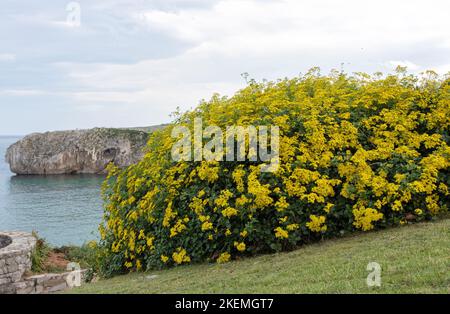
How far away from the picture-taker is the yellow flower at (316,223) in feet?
24.5

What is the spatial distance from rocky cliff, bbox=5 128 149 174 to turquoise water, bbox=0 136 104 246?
229 inches

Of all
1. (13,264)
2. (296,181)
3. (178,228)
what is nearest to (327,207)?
(296,181)

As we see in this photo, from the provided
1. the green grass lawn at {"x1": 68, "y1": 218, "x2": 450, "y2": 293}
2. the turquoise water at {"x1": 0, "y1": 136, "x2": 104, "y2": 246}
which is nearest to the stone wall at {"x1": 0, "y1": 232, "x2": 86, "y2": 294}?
the turquoise water at {"x1": 0, "y1": 136, "x2": 104, "y2": 246}

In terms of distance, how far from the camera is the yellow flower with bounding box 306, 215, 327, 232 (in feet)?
24.5

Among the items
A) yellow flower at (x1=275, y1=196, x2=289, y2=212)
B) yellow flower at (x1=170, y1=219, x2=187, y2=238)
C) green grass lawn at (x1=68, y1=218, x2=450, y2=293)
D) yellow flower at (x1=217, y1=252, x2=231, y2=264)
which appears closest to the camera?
green grass lawn at (x1=68, y1=218, x2=450, y2=293)

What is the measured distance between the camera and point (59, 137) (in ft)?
220

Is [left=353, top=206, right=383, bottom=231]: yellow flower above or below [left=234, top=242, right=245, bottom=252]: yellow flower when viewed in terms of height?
above

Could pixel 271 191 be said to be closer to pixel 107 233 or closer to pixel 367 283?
pixel 367 283

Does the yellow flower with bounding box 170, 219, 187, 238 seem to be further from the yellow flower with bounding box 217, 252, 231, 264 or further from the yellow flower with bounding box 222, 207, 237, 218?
the yellow flower with bounding box 222, 207, 237, 218

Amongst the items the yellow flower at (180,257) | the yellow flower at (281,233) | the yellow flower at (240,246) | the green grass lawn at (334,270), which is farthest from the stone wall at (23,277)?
the yellow flower at (281,233)
